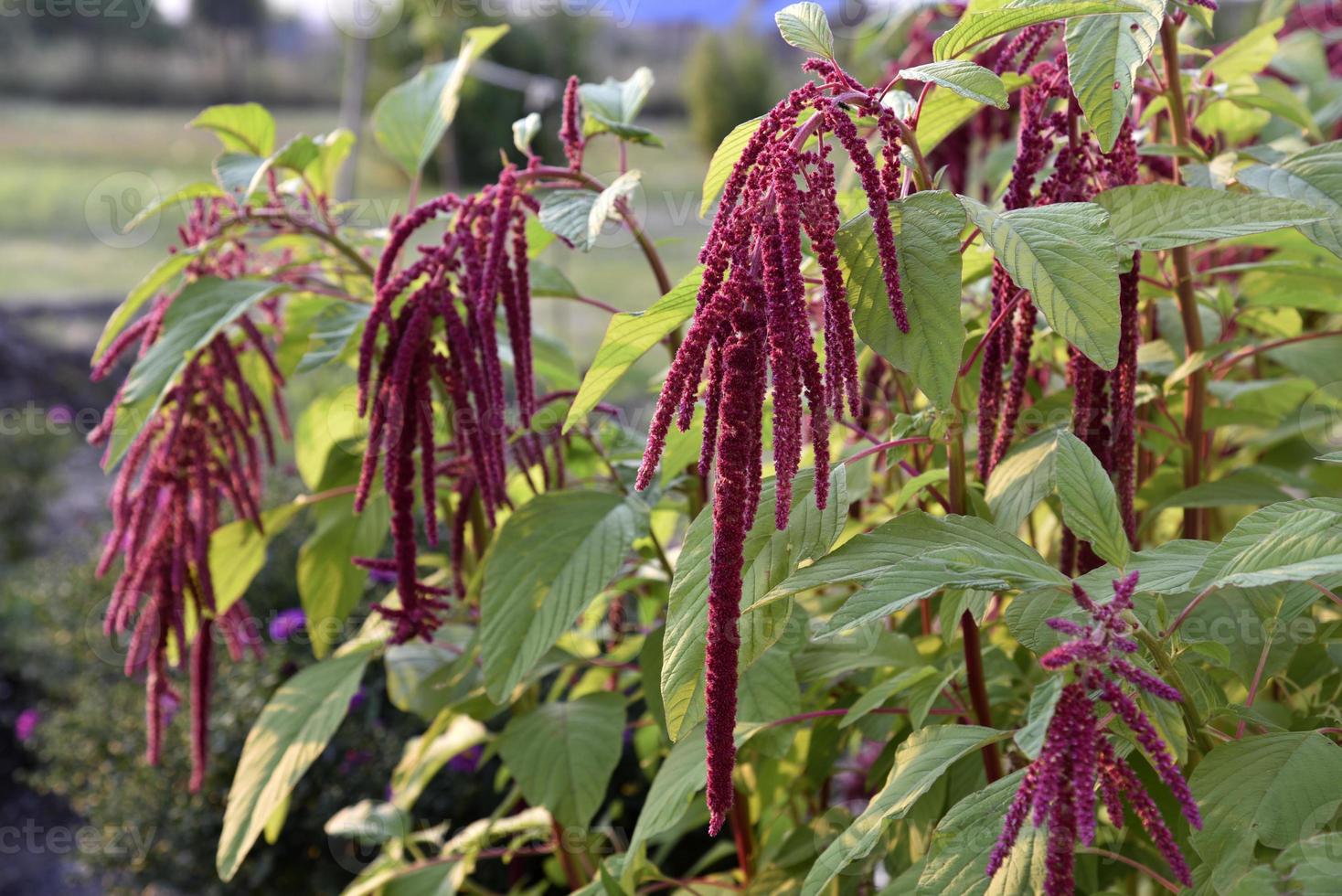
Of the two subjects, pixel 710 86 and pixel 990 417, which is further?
pixel 710 86

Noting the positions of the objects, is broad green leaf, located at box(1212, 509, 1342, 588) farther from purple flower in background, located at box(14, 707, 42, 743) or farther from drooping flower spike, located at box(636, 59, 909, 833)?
purple flower in background, located at box(14, 707, 42, 743)

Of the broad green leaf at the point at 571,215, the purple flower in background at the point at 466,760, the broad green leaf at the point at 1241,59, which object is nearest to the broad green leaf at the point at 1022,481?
the broad green leaf at the point at 571,215

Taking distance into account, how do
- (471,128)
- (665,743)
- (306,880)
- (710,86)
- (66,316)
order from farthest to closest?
(710,86) < (471,128) < (66,316) < (306,880) < (665,743)

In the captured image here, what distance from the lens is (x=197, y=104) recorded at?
15.1m

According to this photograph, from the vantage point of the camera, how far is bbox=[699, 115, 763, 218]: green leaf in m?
0.77

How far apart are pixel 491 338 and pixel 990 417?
1.31 ft

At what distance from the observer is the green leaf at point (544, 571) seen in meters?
0.98

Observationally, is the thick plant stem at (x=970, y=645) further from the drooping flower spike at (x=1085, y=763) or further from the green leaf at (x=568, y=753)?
Answer: the green leaf at (x=568, y=753)

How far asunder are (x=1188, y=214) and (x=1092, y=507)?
21 cm

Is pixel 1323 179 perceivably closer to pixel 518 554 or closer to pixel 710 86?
pixel 518 554

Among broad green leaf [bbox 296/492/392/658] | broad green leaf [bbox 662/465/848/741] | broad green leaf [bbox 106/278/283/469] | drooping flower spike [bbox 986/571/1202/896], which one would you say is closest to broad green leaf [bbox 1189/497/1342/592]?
drooping flower spike [bbox 986/571/1202/896]

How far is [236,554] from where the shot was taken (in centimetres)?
140

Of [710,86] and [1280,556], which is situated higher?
[710,86]

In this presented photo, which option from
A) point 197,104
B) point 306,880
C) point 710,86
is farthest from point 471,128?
point 306,880
